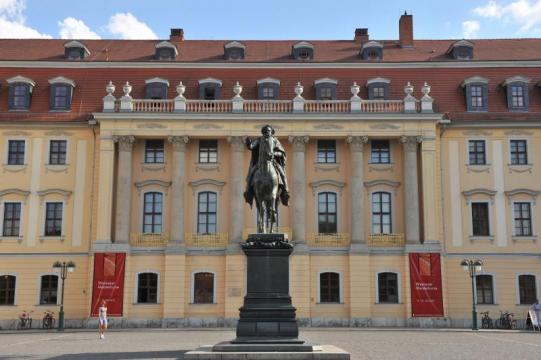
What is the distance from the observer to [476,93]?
42.6 meters

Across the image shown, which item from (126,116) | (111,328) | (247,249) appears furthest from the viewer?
(126,116)

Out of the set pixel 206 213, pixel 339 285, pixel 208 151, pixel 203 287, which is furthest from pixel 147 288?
pixel 339 285

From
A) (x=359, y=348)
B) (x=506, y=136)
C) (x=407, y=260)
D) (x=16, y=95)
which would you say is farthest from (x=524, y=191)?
(x=16, y=95)

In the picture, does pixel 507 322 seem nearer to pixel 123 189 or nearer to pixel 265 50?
pixel 123 189

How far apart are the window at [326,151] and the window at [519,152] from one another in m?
10.4

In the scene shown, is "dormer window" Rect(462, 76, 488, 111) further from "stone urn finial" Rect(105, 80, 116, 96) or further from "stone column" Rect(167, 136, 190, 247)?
"stone urn finial" Rect(105, 80, 116, 96)

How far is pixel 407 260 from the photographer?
39719 millimetres

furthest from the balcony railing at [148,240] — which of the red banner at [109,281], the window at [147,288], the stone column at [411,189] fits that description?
the stone column at [411,189]

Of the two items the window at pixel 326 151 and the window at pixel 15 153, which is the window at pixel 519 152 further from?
the window at pixel 15 153

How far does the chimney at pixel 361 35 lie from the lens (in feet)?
163

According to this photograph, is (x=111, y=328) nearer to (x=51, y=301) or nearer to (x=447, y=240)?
(x=51, y=301)

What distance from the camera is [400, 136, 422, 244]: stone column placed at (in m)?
40.0

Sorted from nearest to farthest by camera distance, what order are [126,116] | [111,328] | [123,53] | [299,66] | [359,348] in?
[359,348]
[111,328]
[126,116]
[299,66]
[123,53]

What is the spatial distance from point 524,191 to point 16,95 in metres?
30.3
